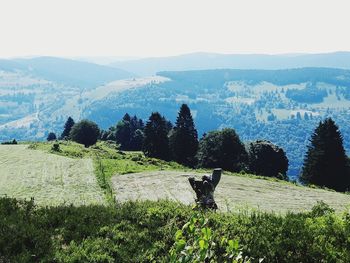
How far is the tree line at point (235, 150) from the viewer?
7694cm

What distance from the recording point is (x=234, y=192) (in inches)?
1588

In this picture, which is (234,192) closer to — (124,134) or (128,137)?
(128,137)

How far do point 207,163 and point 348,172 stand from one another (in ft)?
84.7

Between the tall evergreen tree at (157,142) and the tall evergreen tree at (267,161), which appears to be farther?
the tall evergreen tree at (157,142)

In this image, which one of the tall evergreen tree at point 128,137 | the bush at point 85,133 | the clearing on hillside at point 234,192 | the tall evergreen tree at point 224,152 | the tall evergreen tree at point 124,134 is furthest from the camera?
the tall evergreen tree at point 124,134

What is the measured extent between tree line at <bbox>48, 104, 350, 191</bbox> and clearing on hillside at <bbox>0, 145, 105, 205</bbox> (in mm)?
34762

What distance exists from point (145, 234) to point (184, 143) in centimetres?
8258

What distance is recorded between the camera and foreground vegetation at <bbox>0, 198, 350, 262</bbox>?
1367cm

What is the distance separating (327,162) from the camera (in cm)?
7669

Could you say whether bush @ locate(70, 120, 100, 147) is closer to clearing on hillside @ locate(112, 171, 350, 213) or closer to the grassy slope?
the grassy slope

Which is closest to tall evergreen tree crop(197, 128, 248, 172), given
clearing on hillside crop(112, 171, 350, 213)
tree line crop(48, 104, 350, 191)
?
tree line crop(48, 104, 350, 191)

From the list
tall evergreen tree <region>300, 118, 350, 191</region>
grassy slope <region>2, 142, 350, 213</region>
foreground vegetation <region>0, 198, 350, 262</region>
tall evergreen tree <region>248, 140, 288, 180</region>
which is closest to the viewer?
foreground vegetation <region>0, 198, 350, 262</region>

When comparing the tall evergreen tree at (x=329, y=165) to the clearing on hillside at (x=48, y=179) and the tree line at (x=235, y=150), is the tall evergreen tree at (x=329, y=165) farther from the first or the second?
the clearing on hillside at (x=48, y=179)

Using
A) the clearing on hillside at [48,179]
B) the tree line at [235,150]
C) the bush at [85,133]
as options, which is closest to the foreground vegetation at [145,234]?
the clearing on hillside at [48,179]
